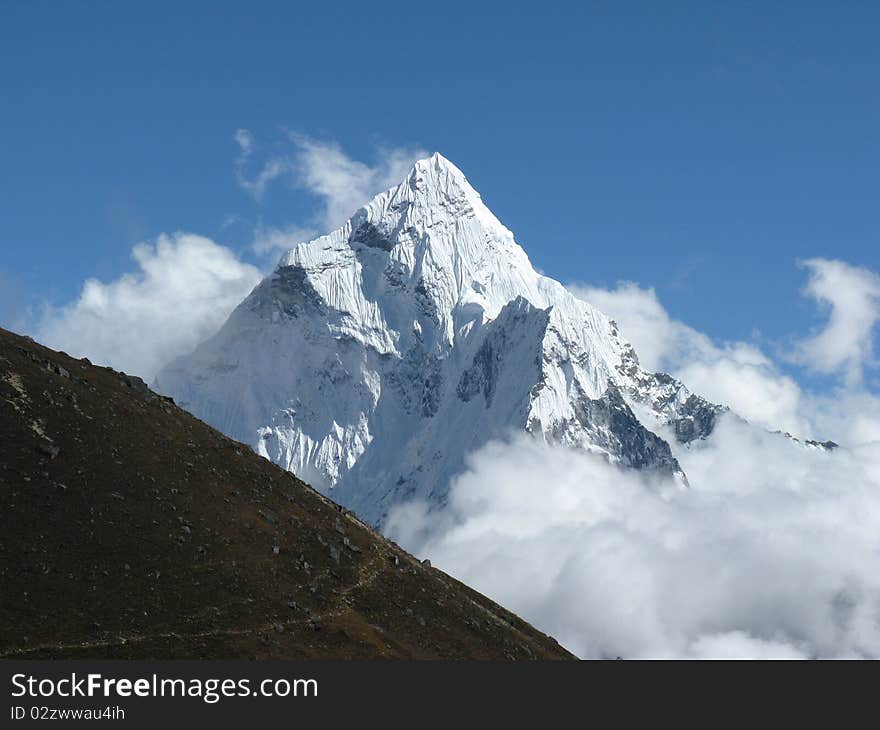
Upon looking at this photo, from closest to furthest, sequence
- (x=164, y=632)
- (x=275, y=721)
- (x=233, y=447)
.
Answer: (x=275, y=721) < (x=164, y=632) < (x=233, y=447)

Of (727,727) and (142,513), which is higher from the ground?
(142,513)

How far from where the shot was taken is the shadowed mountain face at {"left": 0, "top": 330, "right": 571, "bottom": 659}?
102m

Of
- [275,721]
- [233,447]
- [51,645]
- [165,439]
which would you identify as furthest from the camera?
[233,447]

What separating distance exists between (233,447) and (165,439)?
12.0 metres

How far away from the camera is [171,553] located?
373ft

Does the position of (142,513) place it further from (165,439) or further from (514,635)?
(514,635)

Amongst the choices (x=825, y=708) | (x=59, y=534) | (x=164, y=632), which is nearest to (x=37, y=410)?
(x=59, y=534)

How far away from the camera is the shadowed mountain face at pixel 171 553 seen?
10244 cm

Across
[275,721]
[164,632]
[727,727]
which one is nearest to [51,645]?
[164,632]

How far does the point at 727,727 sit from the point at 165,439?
239ft

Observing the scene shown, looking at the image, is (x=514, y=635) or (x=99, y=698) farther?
(x=514, y=635)

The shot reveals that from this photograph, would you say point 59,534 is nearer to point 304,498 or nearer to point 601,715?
point 304,498

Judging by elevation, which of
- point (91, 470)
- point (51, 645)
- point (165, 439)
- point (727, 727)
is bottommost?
point (727, 727)

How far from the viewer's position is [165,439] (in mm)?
133500
